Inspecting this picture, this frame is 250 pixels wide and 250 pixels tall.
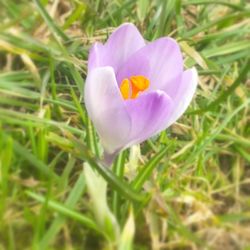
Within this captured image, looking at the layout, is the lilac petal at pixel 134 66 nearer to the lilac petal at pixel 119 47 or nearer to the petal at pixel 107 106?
the lilac petal at pixel 119 47

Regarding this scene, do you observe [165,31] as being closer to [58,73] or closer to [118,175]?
[58,73]

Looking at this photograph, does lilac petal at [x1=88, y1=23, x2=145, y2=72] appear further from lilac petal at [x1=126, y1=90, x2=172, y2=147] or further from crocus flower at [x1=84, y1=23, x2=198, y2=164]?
lilac petal at [x1=126, y1=90, x2=172, y2=147]

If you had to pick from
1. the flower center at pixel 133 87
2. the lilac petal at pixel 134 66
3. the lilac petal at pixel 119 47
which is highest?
the lilac petal at pixel 119 47

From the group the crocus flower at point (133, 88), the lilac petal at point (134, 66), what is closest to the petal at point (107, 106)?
the crocus flower at point (133, 88)

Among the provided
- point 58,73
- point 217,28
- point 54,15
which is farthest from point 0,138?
point 217,28

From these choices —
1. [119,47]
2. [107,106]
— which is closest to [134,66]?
[119,47]

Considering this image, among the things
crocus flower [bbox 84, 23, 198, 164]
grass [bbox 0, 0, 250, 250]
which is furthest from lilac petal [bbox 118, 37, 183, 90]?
grass [bbox 0, 0, 250, 250]

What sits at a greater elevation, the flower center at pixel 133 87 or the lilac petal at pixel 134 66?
the lilac petal at pixel 134 66
